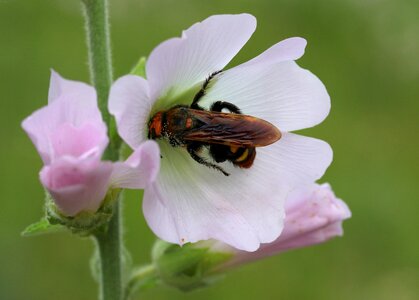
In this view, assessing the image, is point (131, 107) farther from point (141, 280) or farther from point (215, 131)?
point (141, 280)

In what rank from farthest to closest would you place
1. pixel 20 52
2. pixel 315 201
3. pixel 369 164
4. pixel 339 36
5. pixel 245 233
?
pixel 339 36 → pixel 20 52 → pixel 369 164 → pixel 315 201 → pixel 245 233

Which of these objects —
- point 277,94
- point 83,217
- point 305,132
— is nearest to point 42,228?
point 83,217

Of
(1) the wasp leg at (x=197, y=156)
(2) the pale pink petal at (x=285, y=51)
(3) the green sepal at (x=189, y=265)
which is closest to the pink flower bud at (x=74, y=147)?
(1) the wasp leg at (x=197, y=156)

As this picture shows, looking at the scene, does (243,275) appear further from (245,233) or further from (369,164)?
(245,233)

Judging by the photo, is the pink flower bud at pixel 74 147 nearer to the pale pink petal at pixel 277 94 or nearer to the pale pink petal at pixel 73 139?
the pale pink petal at pixel 73 139

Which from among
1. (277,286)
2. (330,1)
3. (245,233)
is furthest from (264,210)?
(330,1)

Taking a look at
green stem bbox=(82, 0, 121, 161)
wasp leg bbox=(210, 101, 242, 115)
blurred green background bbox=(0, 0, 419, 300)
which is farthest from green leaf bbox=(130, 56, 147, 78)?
blurred green background bbox=(0, 0, 419, 300)
